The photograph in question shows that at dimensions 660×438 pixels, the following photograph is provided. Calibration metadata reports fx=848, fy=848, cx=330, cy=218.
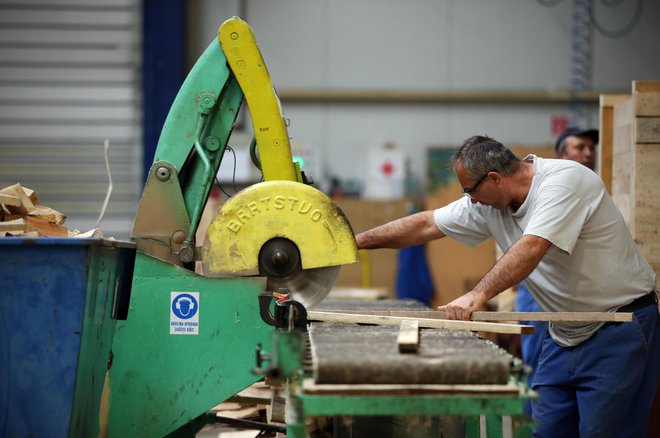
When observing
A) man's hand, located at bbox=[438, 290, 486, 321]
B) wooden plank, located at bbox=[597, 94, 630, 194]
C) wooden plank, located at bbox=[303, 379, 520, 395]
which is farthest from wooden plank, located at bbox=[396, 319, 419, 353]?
wooden plank, located at bbox=[597, 94, 630, 194]

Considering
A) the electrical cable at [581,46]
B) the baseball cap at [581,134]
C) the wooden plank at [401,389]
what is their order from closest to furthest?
the wooden plank at [401,389]
the baseball cap at [581,134]
the electrical cable at [581,46]

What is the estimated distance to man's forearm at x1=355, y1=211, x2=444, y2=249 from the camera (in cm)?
406

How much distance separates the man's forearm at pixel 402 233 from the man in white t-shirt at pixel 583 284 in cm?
48

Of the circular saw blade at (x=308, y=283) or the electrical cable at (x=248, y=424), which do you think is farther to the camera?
the electrical cable at (x=248, y=424)

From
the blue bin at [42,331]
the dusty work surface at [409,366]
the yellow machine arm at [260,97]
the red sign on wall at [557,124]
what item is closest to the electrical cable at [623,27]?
the red sign on wall at [557,124]

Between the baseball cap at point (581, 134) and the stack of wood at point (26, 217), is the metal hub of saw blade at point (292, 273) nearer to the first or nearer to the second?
the stack of wood at point (26, 217)

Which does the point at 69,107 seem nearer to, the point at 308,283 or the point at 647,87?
the point at 308,283

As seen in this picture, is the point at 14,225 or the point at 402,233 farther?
the point at 402,233

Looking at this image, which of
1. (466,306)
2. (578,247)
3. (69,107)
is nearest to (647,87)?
(578,247)

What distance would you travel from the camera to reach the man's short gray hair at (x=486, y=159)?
3443 mm

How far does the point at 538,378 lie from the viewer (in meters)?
3.71

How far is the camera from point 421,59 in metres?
9.16

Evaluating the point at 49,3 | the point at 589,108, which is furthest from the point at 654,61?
the point at 49,3

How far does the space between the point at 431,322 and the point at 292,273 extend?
0.60 metres
